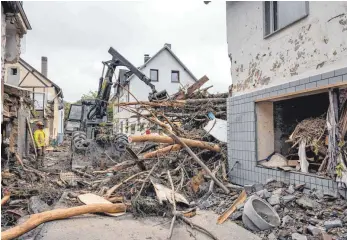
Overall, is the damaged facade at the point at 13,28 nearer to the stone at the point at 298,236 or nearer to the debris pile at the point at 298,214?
the debris pile at the point at 298,214

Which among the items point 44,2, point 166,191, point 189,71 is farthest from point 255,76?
point 189,71

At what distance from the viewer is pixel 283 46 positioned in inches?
203

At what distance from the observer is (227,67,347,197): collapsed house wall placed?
4.29 m

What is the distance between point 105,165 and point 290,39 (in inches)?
306

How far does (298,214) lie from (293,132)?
172 cm

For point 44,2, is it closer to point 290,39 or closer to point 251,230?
point 290,39

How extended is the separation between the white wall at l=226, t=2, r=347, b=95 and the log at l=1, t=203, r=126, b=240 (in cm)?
355

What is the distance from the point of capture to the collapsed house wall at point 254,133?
429cm

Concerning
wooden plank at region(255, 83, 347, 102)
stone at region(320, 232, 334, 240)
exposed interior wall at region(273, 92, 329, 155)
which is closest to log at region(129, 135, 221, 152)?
exposed interior wall at region(273, 92, 329, 155)

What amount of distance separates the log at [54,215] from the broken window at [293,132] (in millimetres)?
2902

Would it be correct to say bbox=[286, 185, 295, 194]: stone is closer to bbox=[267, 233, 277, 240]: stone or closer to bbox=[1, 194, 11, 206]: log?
bbox=[267, 233, 277, 240]: stone

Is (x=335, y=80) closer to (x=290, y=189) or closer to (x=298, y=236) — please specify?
(x=290, y=189)

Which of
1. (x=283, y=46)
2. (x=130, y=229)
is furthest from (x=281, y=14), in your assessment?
(x=130, y=229)

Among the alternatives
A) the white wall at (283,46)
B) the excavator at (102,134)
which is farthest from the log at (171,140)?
the excavator at (102,134)
